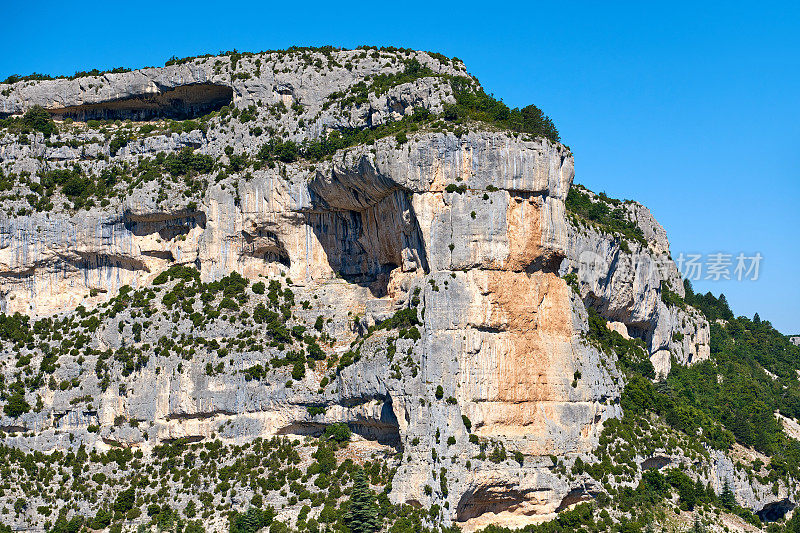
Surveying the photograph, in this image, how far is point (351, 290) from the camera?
86.9 meters

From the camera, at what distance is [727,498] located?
90438mm

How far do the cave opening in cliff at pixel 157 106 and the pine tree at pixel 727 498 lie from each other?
54.6 metres

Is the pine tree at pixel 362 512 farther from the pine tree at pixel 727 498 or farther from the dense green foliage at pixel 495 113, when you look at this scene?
the pine tree at pixel 727 498

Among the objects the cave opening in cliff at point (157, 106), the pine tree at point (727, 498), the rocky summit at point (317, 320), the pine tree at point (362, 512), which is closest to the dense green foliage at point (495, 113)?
the rocky summit at point (317, 320)

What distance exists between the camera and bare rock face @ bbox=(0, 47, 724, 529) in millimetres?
75812

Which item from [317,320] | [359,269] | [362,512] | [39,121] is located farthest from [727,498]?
[39,121]

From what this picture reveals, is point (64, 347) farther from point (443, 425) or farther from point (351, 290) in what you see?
point (443, 425)

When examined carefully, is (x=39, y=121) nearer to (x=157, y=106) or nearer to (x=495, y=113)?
(x=157, y=106)

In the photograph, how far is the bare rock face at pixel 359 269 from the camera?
75812 mm

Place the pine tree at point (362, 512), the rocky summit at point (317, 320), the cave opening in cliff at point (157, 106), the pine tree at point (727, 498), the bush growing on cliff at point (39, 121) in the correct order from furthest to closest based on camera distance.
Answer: the cave opening in cliff at point (157, 106), the bush growing on cliff at point (39, 121), the pine tree at point (727, 498), the rocky summit at point (317, 320), the pine tree at point (362, 512)

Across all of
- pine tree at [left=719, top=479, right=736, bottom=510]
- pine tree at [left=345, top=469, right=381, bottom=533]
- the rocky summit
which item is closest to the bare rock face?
the rocky summit

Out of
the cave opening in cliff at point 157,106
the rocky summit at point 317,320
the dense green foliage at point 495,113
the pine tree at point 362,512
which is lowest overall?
the pine tree at point 362,512

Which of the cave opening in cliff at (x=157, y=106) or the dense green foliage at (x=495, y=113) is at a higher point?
the cave opening in cliff at (x=157, y=106)

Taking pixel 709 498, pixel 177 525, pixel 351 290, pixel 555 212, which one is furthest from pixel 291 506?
pixel 709 498
